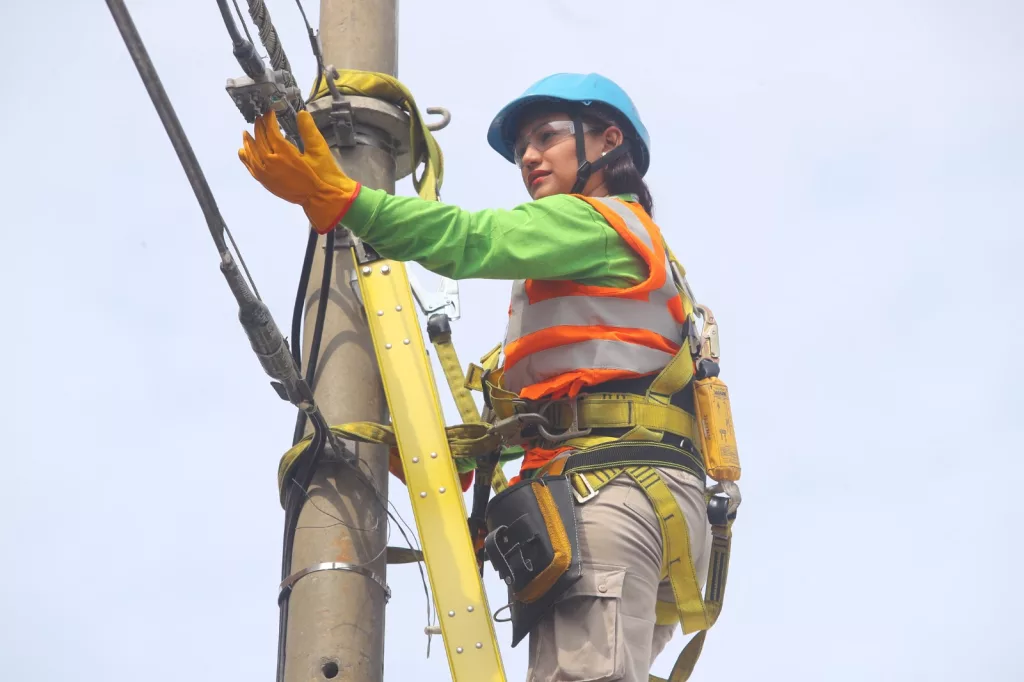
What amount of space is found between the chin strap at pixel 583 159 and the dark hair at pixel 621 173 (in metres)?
0.03

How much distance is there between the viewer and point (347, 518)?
200 inches

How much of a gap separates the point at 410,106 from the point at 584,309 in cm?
103

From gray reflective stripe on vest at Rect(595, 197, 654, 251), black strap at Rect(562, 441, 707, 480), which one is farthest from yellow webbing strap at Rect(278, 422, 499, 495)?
gray reflective stripe on vest at Rect(595, 197, 654, 251)

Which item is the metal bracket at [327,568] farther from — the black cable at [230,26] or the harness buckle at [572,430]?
the black cable at [230,26]

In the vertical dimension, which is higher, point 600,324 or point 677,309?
point 677,309

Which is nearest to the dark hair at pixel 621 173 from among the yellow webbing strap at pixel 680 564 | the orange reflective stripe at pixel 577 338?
the orange reflective stripe at pixel 577 338

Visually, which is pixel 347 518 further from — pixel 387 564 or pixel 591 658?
pixel 591 658

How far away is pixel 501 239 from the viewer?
5000 mm

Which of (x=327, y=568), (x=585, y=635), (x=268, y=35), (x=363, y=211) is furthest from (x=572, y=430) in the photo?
(x=268, y=35)

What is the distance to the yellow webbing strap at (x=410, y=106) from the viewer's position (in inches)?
221

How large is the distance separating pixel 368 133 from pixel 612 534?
1.72m

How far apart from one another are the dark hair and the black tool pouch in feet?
4.28

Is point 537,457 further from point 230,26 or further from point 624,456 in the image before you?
point 230,26

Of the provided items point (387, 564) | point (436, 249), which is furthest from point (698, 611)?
point (436, 249)
